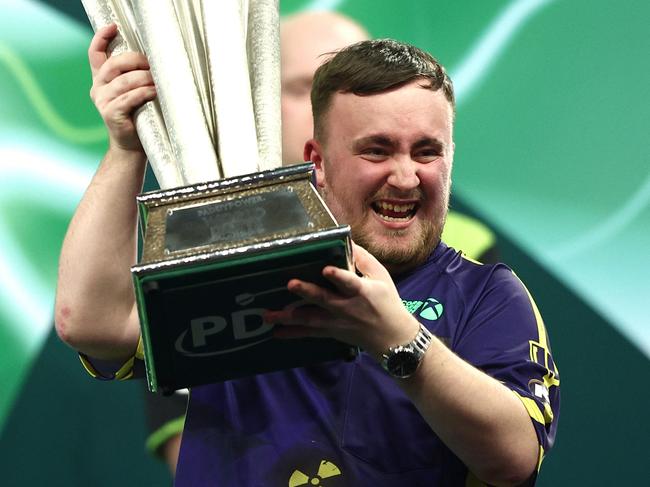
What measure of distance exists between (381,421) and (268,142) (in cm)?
43

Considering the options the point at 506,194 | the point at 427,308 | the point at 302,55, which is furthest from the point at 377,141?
the point at 506,194

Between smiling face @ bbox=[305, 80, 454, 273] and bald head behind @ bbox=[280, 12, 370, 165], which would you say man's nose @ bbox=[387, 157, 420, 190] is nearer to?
smiling face @ bbox=[305, 80, 454, 273]

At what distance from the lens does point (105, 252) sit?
1.71 meters

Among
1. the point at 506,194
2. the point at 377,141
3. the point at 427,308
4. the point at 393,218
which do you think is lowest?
the point at 506,194

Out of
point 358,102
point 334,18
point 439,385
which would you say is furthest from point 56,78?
point 439,385

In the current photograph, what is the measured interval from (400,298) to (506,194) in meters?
1.54

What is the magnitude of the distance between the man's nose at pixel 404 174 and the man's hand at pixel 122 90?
0.37 metres

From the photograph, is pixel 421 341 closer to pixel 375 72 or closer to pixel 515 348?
pixel 515 348

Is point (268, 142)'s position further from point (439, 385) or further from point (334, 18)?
point (334, 18)

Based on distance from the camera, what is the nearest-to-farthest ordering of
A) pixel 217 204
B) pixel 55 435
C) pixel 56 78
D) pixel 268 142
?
pixel 217 204 → pixel 268 142 → pixel 55 435 → pixel 56 78

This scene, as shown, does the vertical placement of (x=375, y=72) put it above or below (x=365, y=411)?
above

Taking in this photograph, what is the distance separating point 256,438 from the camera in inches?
62.7

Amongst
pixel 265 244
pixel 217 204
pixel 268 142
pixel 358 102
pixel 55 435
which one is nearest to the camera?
pixel 265 244

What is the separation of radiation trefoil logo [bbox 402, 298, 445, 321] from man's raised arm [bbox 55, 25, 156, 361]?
0.44 m
